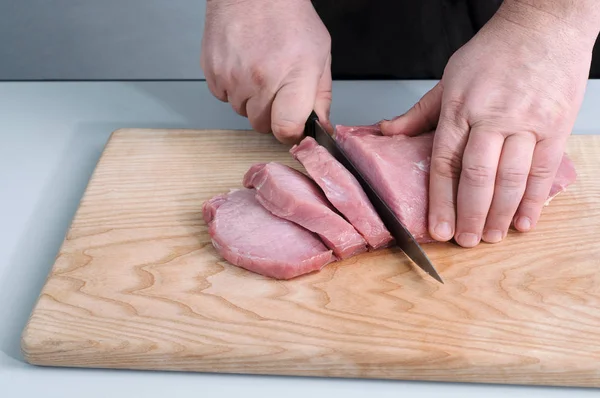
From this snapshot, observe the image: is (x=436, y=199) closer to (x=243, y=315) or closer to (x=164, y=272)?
(x=243, y=315)

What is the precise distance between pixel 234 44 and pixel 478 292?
128cm

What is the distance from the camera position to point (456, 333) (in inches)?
81.2

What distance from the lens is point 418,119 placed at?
2.58m

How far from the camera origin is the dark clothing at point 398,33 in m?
3.57

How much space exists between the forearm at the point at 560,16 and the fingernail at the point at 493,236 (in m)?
0.67

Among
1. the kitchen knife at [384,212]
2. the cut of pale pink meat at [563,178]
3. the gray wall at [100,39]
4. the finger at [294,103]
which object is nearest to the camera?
the kitchen knife at [384,212]

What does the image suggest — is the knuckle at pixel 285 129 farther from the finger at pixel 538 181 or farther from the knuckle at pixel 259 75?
the finger at pixel 538 181

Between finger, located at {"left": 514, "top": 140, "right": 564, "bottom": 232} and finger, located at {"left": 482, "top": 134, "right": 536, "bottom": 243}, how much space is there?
0.12 ft

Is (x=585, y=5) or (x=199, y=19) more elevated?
(x=585, y=5)

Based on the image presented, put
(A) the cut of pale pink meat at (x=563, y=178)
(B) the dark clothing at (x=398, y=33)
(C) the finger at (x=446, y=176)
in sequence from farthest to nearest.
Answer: (B) the dark clothing at (x=398, y=33)
(A) the cut of pale pink meat at (x=563, y=178)
(C) the finger at (x=446, y=176)

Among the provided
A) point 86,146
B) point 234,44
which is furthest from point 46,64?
point 234,44

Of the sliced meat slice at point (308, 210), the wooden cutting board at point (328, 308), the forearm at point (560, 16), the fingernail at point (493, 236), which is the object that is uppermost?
the forearm at point (560, 16)

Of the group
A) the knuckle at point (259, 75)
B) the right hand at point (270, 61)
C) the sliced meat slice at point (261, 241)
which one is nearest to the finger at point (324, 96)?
the right hand at point (270, 61)

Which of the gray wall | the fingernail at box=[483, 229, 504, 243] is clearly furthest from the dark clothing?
the gray wall
